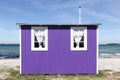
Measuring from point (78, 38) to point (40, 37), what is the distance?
82.6 inches

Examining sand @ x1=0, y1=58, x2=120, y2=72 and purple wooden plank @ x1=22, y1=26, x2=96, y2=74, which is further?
sand @ x1=0, y1=58, x2=120, y2=72

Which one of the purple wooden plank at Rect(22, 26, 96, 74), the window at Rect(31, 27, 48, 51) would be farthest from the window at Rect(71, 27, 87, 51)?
the window at Rect(31, 27, 48, 51)

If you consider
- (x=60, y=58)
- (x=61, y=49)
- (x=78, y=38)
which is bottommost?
(x=60, y=58)

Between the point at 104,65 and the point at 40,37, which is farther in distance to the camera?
the point at 104,65

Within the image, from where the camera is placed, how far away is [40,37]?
13.3 m

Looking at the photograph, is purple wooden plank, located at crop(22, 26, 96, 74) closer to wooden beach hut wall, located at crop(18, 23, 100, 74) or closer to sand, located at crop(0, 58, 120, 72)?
wooden beach hut wall, located at crop(18, 23, 100, 74)

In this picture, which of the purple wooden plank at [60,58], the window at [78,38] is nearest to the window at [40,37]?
the purple wooden plank at [60,58]

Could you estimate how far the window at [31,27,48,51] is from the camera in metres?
13.3

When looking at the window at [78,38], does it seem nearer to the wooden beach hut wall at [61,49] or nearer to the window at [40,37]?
the wooden beach hut wall at [61,49]

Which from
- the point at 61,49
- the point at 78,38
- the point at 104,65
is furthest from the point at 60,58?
the point at 104,65

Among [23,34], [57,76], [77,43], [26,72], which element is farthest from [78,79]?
[23,34]

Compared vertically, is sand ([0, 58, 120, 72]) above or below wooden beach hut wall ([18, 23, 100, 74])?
below

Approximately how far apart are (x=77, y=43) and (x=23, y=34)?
301cm

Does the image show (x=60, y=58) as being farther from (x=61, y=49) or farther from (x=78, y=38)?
(x=78, y=38)
